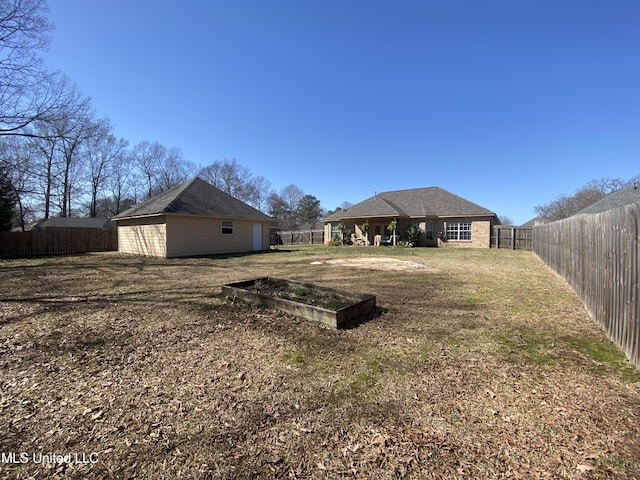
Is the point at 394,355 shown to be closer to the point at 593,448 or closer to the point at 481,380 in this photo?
the point at 481,380

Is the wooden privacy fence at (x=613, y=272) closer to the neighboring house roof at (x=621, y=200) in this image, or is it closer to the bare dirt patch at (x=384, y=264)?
the bare dirt patch at (x=384, y=264)

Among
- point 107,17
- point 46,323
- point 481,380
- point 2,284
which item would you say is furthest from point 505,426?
point 107,17

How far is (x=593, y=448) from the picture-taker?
200 cm

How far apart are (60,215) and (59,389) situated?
5112 cm

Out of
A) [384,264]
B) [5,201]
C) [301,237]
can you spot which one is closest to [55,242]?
[5,201]

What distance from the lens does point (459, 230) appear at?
23359 millimetres

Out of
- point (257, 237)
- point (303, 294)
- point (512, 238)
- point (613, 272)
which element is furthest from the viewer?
point (512, 238)

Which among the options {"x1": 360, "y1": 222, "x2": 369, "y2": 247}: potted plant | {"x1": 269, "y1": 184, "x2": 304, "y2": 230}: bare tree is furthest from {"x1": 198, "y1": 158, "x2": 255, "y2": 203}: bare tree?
{"x1": 360, "y1": 222, "x2": 369, "y2": 247}: potted plant

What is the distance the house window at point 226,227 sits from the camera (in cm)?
1727

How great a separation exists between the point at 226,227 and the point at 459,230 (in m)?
18.0

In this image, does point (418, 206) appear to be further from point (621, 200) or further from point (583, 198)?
point (583, 198)

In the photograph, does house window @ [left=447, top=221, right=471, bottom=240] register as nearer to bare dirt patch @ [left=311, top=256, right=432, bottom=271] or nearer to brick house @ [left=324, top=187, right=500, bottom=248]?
brick house @ [left=324, top=187, right=500, bottom=248]

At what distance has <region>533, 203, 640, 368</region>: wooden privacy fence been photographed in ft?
10.5

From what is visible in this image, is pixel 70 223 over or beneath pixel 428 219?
over
